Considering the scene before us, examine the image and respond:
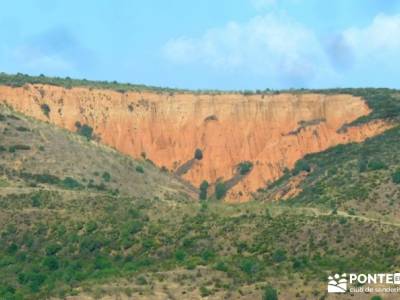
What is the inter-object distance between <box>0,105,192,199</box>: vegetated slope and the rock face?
1500 centimetres

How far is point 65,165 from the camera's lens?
11850 centimetres

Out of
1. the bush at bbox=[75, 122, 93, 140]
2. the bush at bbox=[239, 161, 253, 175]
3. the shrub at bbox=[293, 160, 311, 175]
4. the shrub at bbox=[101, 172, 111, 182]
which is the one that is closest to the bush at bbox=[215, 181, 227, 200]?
the bush at bbox=[239, 161, 253, 175]

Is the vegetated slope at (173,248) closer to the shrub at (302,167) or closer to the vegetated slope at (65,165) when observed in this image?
the vegetated slope at (65,165)

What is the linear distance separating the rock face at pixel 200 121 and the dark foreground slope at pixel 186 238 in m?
28.1

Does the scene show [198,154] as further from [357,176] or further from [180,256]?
[180,256]

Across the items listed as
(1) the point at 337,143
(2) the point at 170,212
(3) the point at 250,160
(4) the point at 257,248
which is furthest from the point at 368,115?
(4) the point at 257,248

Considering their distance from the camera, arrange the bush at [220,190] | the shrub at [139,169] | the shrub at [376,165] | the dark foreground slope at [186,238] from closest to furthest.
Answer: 1. the dark foreground slope at [186,238]
2. the shrub at [376,165]
3. the shrub at [139,169]
4. the bush at [220,190]

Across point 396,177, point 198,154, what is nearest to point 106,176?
point 198,154

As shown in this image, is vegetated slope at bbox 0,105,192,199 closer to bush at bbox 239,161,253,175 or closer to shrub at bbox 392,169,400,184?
bush at bbox 239,161,253,175

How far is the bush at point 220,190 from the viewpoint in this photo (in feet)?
451

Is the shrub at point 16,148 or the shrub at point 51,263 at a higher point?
the shrub at point 16,148

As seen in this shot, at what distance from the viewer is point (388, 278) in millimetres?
67000
